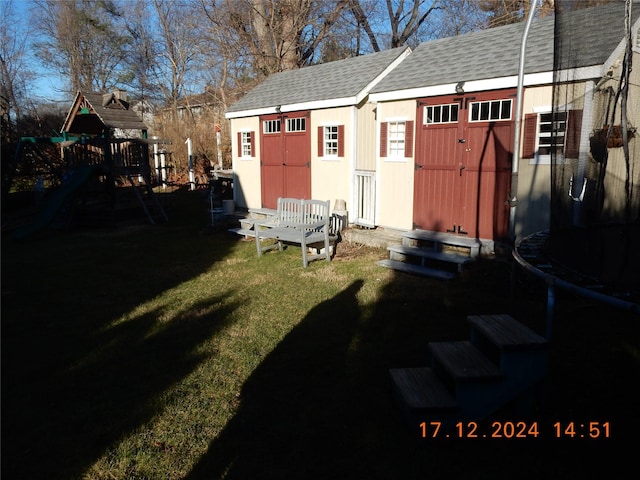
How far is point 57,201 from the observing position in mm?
11383

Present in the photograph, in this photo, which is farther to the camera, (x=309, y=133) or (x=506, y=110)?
(x=309, y=133)

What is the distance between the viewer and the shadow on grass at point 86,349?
319 centimetres

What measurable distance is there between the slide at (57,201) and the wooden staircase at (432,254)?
8.26 meters

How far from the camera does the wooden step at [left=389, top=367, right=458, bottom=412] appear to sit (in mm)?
2976

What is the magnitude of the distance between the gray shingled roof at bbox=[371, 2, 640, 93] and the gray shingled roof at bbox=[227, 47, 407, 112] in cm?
68

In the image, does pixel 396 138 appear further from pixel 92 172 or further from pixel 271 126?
pixel 92 172

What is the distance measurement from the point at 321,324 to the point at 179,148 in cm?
1833

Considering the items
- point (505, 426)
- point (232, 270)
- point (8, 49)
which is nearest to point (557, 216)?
point (505, 426)

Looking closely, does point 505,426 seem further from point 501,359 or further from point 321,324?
point 321,324

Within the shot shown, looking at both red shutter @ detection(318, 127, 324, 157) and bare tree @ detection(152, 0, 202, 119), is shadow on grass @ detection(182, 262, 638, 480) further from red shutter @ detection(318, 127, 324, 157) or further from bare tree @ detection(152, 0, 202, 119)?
bare tree @ detection(152, 0, 202, 119)

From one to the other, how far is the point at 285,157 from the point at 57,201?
5733 mm

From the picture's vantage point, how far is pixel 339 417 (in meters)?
3.36

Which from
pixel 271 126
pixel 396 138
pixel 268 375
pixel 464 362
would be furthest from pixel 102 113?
pixel 464 362

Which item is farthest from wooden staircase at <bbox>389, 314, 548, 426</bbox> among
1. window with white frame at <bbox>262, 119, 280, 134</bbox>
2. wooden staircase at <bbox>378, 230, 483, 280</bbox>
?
window with white frame at <bbox>262, 119, 280, 134</bbox>
